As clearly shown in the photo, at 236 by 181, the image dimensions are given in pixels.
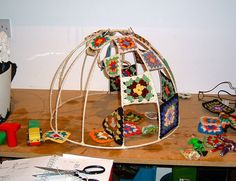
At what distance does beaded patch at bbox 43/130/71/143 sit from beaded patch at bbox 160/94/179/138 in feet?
1.02

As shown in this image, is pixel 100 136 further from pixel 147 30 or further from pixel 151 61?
pixel 147 30

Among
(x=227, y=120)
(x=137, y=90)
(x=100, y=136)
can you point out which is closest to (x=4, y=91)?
(x=100, y=136)

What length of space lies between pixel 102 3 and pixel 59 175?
0.79m

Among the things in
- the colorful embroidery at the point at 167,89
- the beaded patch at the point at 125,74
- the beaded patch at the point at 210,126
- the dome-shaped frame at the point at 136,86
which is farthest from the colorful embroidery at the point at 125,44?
the beaded patch at the point at 210,126

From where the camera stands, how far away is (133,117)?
41.7 inches

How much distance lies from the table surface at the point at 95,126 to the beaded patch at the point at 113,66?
0.76 ft

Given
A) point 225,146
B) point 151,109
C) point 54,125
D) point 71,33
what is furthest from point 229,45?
point 54,125

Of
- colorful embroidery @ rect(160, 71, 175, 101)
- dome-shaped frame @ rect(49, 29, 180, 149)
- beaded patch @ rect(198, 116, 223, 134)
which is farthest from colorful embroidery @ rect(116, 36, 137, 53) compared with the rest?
beaded patch @ rect(198, 116, 223, 134)

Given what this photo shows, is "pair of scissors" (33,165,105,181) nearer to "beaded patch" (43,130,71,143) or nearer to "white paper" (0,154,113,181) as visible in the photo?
"white paper" (0,154,113,181)

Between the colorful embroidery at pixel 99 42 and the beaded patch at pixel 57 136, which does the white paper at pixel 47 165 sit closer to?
the beaded patch at pixel 57 136

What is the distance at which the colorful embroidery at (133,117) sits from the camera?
1.04 metres

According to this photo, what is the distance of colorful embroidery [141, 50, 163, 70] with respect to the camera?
87cm

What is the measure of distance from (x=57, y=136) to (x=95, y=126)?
15cm

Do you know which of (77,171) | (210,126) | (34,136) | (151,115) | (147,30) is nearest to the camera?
(77,171)
